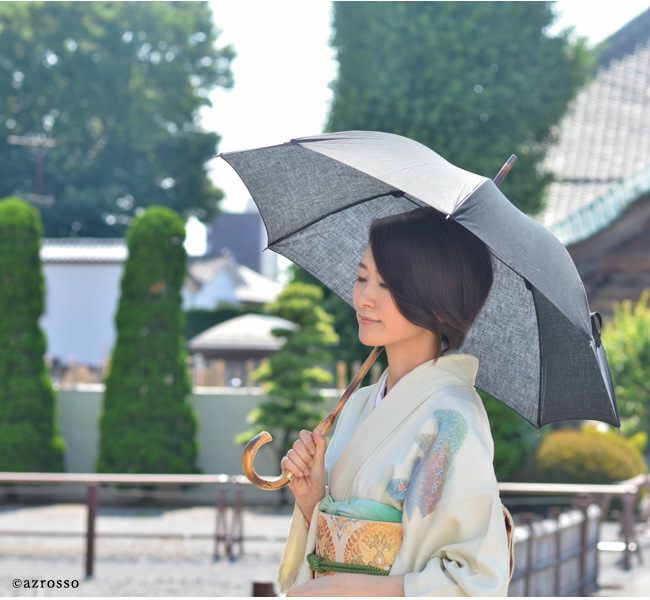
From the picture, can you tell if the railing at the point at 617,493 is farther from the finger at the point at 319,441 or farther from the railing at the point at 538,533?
the finger at the point at 319,441

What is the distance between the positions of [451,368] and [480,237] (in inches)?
13.9

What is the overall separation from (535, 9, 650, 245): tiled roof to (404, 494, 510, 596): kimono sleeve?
46.9 feet

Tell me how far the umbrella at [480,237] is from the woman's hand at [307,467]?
1.46 feet

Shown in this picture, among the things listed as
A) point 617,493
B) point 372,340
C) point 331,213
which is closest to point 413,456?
point 372,340

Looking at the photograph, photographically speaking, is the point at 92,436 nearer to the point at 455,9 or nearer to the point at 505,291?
the point at 455,9

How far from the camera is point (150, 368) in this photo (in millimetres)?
15430

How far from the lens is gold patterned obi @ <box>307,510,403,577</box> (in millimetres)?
2695

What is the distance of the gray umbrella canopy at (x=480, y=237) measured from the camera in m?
2.74

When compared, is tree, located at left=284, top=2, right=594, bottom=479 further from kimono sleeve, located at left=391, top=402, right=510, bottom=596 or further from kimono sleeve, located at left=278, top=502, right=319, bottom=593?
kimono sleeve, located at left=391, top=402, right=510, bottom=596

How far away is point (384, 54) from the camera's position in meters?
18.8

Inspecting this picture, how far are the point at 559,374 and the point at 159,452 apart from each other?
1239 centimetres

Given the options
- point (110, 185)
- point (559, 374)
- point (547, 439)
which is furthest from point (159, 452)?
point (110, 185)

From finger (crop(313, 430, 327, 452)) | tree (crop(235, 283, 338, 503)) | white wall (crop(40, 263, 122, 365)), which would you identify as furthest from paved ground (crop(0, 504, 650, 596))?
white wall (crop(40, 263, 122, 365))

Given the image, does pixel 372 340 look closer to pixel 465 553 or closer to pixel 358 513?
pixel 358 513
